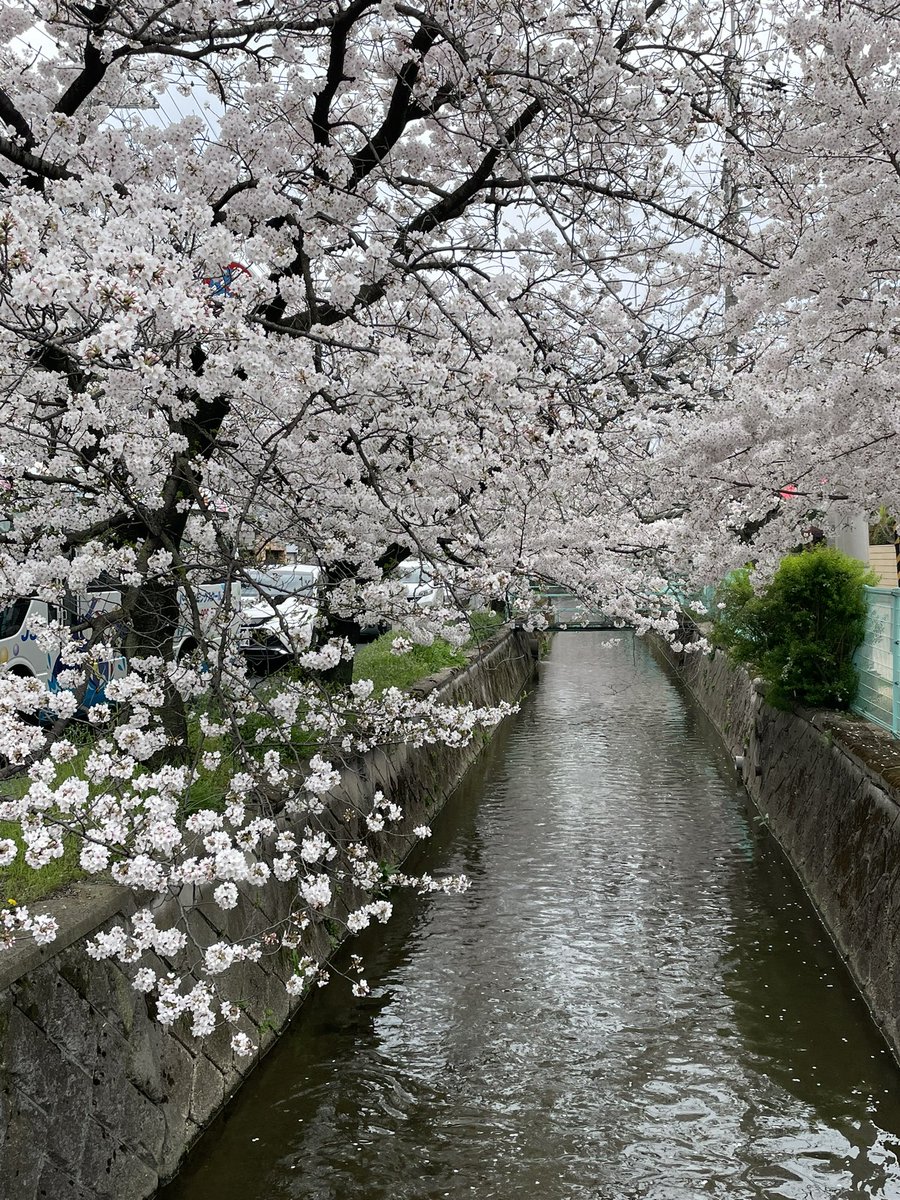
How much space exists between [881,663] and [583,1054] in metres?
4.05

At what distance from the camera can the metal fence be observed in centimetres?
775

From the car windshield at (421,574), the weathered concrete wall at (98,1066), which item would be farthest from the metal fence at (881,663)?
the weathered concrete wall at (98,1066)

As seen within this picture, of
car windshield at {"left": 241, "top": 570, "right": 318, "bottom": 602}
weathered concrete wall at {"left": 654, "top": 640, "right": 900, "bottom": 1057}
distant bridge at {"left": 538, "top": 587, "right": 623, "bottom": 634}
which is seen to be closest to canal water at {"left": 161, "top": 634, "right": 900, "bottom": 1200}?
weathered concrete wall at {"left": 654, "top": 640, "right": 900, "bottom": 1057}

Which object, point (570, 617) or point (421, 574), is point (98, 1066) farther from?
point (570, 617)

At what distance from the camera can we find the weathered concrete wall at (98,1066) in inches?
148

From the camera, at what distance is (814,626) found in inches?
392

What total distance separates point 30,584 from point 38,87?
12.6 feet

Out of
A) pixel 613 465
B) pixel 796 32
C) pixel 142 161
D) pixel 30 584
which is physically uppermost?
pixel 796 32

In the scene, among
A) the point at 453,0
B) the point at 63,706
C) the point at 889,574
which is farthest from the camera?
the point at 889,574

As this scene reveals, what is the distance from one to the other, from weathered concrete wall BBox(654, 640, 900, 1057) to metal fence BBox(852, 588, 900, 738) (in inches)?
6.2

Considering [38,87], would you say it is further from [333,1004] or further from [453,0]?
[333,1004]

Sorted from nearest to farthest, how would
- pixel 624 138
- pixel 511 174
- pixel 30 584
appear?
1. pixel 30 584
2. pixel 624 138
3. pixel 511 174

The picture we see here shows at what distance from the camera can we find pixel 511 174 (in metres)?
7.62

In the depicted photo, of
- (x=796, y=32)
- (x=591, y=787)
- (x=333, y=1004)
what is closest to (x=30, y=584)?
(x=333, y=1004)
